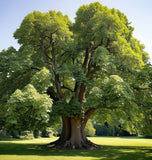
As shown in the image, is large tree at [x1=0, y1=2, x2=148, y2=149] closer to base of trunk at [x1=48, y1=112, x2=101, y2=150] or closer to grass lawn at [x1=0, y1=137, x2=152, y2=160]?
base of trunk at [x1=48, y1=112, x2=101, y2=150]

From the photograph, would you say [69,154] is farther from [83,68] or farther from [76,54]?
[76,54]

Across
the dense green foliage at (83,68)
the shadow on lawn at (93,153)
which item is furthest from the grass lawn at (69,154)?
the dense green foliage at (83,68)

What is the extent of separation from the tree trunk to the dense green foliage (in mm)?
1370

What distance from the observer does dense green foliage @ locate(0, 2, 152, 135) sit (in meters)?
13.9

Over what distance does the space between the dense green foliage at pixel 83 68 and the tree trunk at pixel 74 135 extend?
4.49ft

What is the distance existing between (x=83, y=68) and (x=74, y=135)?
279 inches

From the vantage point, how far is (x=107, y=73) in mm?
16656

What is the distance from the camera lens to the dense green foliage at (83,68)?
45.6 feet

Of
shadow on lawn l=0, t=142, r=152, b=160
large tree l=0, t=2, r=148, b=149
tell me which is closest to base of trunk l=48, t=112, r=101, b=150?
large tree l=0, t=2, r=148, b=149

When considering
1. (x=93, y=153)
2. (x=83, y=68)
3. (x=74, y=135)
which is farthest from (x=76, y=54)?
(x=93, y=153)

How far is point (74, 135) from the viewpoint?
18.4m

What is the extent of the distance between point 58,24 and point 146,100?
37.7ft

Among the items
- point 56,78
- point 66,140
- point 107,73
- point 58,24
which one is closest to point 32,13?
point 58,24

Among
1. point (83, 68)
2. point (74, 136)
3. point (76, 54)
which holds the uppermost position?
point (76, 54)
